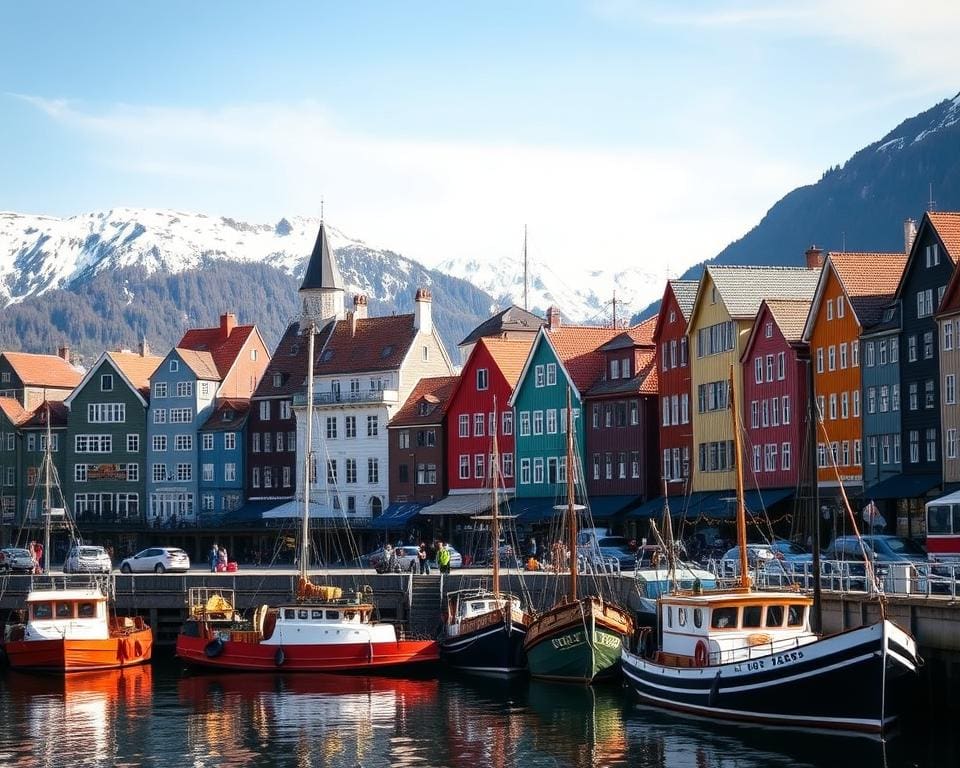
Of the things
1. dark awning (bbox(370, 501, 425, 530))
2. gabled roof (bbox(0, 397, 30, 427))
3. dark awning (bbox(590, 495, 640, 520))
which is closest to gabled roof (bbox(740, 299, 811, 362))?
dark awning (bbox(590, 495, 640, 520))

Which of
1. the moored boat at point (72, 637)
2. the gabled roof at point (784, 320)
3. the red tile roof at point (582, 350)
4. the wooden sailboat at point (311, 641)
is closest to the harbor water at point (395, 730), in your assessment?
the wooden sailboat at point (311, 641)

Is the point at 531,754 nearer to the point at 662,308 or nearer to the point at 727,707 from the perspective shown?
the point at 727,707

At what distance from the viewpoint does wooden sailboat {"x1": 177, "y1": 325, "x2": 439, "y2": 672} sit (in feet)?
222

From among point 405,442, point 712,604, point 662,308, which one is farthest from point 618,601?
point 405,442

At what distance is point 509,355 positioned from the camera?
112 meters

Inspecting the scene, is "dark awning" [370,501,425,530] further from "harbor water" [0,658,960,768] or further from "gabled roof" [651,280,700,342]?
"harbor water" [0,658,960,768]

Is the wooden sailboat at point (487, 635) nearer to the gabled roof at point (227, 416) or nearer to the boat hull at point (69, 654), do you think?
the boat hull at point (69, 654)

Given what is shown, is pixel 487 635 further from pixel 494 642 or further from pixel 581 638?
pixel 581 638

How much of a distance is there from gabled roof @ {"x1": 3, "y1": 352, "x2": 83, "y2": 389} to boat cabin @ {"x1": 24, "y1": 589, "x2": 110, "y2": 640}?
229 ft

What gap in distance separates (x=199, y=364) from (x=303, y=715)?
75.3 metres

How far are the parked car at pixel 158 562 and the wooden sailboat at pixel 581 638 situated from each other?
35.3 metres

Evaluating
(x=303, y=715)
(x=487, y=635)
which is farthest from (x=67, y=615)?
(x=303, y=715)

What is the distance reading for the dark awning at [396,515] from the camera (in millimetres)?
110062

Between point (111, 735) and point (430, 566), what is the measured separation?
39309 mm
